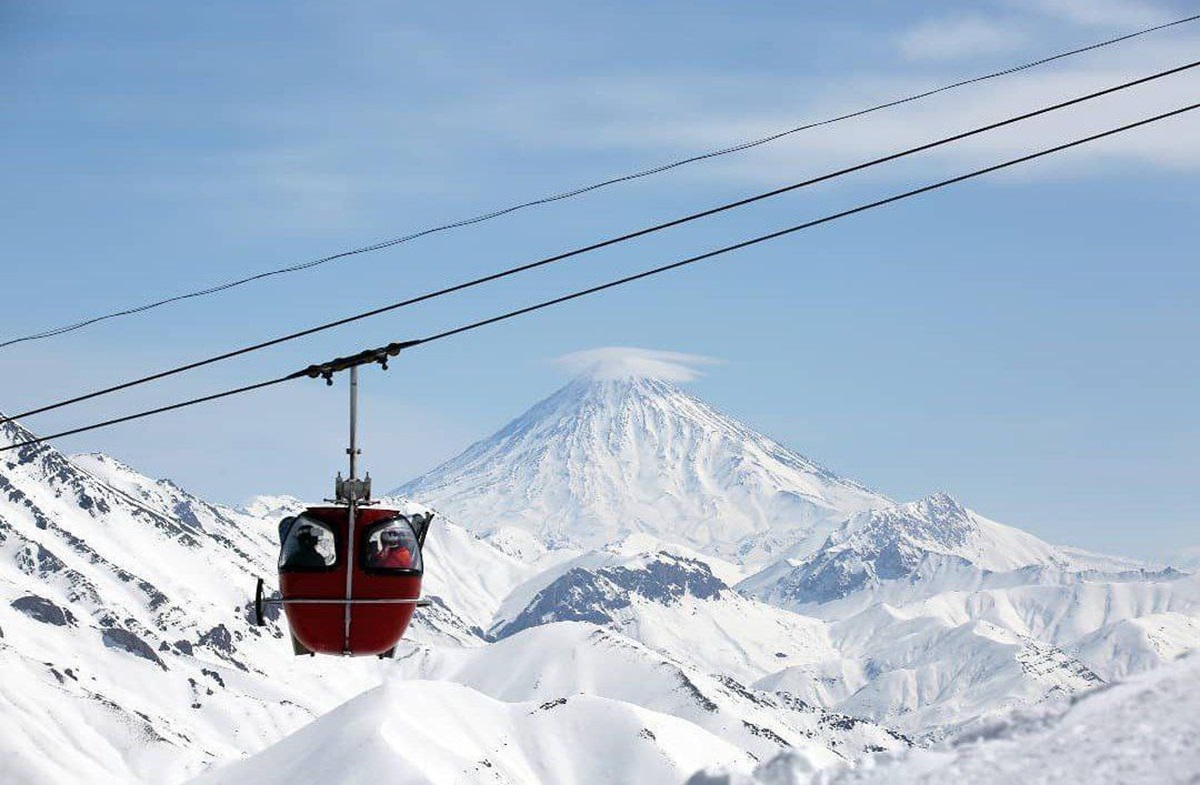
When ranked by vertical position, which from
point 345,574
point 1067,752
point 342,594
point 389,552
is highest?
point 389,552

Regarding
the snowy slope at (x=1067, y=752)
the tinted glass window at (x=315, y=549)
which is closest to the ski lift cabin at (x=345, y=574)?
the tinted glass window at (x=315, y=549)

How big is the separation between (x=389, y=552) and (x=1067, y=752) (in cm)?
1351

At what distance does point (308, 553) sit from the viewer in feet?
76.5

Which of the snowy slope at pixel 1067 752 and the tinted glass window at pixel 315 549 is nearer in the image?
the snowy slope at pixel 1067 752

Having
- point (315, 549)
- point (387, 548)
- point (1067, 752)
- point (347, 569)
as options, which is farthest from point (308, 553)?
point (1067, 752)

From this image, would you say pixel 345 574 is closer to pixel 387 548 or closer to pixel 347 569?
pixel 347 569

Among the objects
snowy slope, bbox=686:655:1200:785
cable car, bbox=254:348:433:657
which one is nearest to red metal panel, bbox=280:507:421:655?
cable car, bbox=254:348:433:657

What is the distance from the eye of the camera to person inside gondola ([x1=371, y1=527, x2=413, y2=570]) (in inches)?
921

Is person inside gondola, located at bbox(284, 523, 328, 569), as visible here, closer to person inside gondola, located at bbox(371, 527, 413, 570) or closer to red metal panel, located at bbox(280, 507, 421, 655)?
red metal panel, located at bbox(280, 507, 421, 655)

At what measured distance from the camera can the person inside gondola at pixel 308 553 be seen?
918 inches

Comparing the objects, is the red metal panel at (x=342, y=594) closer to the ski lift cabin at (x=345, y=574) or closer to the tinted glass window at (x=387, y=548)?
the ski lift cabin at (x=345, y=574)

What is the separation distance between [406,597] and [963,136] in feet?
33.1

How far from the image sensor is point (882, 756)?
38.4 ft

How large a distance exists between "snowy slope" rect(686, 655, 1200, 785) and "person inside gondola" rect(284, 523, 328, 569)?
39.7ft
